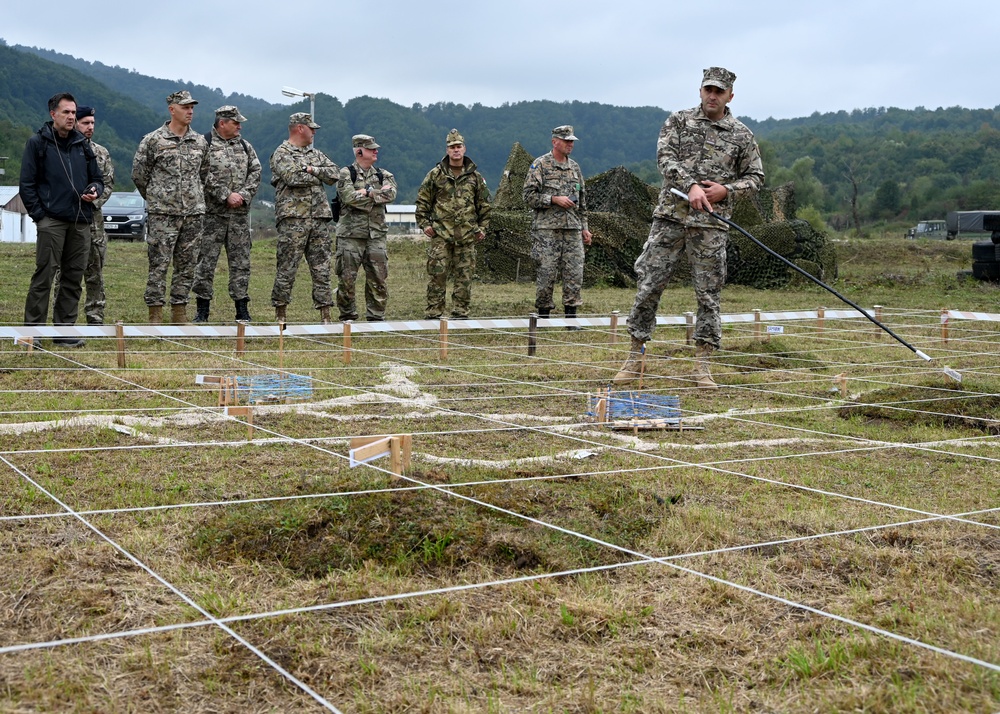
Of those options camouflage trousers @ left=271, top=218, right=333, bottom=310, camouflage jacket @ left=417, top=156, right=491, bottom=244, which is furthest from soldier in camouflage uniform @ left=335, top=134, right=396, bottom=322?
camouflage jacket @ left=417, top=156, right=491, bottom=244

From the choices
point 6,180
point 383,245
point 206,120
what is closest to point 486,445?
point 383,245

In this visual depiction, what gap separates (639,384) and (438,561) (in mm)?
4072

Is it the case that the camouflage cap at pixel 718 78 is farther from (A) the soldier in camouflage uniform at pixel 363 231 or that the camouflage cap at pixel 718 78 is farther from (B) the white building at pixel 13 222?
(B) the white building at pixel 13 222

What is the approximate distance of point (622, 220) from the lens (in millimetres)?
16656

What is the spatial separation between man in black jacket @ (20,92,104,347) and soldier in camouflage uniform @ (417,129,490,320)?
3142 mm

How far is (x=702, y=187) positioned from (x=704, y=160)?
24cm

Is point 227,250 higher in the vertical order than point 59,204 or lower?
lower

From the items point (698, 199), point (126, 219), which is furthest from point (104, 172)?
point (126, 219)

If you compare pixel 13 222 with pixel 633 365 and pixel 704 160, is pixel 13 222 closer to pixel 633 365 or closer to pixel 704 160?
pixel 633 365

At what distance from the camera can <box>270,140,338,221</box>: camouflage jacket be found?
9805 millimetres

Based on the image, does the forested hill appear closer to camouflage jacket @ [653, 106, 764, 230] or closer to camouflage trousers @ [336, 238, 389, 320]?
camouflage trousers @ [336, 238, 389, 320]

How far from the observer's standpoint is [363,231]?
32.9 feet

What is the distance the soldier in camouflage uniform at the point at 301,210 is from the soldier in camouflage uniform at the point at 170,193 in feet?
2.41

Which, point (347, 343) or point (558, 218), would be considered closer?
point (347, 343)
